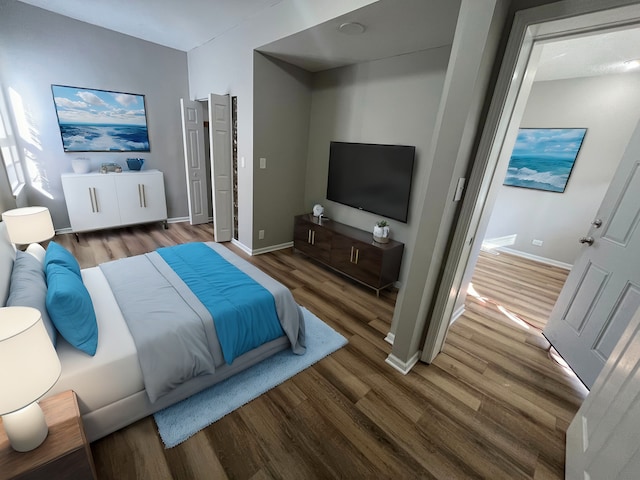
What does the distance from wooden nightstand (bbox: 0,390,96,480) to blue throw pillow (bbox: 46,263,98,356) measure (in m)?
0.25

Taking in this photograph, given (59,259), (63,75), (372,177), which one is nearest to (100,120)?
(63,75)

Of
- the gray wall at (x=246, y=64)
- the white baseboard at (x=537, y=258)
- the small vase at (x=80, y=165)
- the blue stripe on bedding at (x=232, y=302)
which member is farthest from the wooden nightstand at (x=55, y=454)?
the white baseboard at (x=537, y=258)

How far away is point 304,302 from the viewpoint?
103 inches

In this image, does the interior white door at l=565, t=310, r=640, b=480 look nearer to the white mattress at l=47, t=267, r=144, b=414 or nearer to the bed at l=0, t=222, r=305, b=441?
the bed at l=0, t=222, r=305, b=441

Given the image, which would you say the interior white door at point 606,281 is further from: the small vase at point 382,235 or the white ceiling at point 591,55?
the small vase at point 382,235

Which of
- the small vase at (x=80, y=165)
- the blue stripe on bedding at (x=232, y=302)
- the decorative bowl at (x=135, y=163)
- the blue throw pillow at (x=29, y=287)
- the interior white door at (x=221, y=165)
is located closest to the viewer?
the blue throw pillow at (x=29, y=287)

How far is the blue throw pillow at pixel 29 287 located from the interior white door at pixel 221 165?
7.34ft

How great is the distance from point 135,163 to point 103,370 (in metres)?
3.66

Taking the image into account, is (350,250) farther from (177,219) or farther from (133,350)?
(177,219)

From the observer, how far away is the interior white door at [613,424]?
0.97 m

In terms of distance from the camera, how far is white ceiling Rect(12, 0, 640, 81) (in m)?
1.93

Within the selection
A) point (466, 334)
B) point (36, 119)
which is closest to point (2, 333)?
point (466, 334)

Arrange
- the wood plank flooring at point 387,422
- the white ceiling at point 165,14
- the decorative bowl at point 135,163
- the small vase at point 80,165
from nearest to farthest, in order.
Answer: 1. the wood plank flooring at point 387,422
2. the white ceiling at point 165,14
3. the small vase at point 80,165
4. the decorative bowl at point 135,163

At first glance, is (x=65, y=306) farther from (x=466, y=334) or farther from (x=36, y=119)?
(x=36, y=119)
